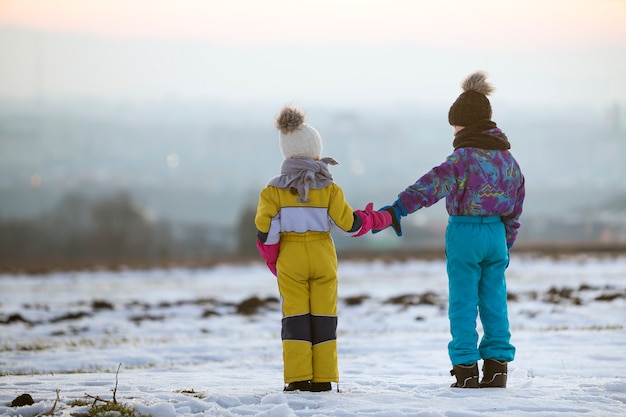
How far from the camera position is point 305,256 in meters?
6.49

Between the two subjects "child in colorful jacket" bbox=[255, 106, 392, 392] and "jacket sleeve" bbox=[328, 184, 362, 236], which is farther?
"jacket sleeve" bbox=[328, 184, 362, 236]

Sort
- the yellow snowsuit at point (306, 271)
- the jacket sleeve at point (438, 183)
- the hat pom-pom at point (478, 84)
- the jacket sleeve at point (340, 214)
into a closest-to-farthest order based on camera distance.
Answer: the yellow snowsuit at point (306, 271) → the jacket sleeve at point (340, 214) → the jacket sleeve at point (438, 183) → the hat pom-pom at point (478, 84)

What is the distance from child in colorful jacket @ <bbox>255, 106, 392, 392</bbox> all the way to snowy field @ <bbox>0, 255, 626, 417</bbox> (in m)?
0.30

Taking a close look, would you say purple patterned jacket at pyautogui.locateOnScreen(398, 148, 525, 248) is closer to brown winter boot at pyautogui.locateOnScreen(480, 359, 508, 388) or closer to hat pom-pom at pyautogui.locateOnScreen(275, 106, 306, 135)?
hat pom-pom at pyautogui.locateOnScreen(275, 106, 306, 135)

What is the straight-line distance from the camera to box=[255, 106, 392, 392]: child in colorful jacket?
645cm

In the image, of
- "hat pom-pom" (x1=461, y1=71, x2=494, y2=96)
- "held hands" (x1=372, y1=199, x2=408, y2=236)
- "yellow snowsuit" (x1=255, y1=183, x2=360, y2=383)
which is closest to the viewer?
"yellow snowsuit" (x1=255, y1=183, x2=360, y2=383)

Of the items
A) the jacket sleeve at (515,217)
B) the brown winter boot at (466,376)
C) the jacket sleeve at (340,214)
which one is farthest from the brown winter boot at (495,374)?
the jacket sleeve at (340,214)

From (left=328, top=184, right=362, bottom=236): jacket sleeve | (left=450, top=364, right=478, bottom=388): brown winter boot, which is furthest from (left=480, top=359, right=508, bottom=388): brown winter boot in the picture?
(left=328, top=184, right=362, bottom=236): jacket sleeve

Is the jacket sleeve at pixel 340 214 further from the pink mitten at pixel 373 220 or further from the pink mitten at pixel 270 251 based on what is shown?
the pink mitten at pixel 270 251

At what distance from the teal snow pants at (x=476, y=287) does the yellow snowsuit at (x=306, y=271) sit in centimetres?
95

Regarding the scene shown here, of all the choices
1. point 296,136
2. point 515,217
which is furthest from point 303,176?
point 515,217

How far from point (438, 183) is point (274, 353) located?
188 inches

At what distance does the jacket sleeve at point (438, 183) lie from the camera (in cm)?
668

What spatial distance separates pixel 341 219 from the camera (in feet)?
21.5
